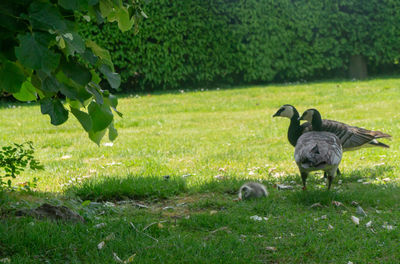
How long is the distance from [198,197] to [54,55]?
3312 mm

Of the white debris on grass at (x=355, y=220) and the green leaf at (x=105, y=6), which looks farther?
the white debris on grass at (x=355, y=220)

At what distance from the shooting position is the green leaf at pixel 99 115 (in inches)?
109

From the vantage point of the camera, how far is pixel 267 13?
1603cm

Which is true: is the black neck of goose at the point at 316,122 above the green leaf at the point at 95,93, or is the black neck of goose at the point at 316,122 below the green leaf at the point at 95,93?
below

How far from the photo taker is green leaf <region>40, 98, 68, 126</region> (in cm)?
237

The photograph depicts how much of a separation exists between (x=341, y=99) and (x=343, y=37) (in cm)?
550

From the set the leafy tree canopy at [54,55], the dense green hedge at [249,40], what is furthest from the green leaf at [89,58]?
the dense green hedge at [249,40]

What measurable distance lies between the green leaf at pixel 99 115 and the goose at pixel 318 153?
8.06 ft

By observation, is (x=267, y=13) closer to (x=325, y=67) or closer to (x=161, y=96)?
(x=325, y=67)

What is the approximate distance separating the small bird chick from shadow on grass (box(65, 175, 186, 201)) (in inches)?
27.8

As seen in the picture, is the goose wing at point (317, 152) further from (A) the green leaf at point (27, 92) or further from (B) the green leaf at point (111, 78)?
(A) the green leaf at point (27, 92)

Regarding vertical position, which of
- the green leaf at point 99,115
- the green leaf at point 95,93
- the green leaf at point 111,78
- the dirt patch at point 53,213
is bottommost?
the dirt patch at point 53,213

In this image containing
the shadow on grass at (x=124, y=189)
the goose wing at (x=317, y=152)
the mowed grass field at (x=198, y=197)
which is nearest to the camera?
the mowed grass field at (x=198, y=197)

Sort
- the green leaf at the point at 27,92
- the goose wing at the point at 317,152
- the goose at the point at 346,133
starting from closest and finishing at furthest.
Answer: the green leaf at the point at 27,92 → the goose wing at the point at 317,152 → the goose at the point at 346,133
